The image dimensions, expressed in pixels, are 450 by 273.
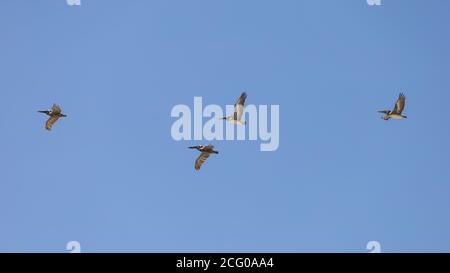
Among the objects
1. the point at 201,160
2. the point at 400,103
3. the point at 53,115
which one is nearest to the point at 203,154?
the point at 201,160

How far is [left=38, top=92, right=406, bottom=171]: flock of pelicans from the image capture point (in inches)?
1535

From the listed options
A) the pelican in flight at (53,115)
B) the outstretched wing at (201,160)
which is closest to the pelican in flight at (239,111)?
the outstretched wing at (201,160)

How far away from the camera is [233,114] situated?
3944 centimetres

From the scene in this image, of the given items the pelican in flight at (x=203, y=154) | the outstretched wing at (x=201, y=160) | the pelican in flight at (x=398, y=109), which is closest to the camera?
the pelican in flight at (x=203, y=154)

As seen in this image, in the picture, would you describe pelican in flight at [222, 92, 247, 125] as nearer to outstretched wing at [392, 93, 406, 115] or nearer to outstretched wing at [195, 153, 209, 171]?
outstretched wing at [195, 153, 209, 171]

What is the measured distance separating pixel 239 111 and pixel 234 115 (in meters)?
0.27

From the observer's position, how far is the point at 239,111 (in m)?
39.2

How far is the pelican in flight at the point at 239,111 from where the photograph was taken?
127 ft

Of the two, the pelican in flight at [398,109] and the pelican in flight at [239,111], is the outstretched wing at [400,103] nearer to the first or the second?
the pelican in flight at [398,109]

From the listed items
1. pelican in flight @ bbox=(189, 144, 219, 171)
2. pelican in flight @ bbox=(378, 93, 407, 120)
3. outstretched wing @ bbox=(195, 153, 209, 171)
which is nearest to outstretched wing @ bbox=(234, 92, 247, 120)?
pelican in flight @ bbox=(189, 144, 219, 171)

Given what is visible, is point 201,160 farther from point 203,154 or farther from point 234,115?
point 234,115
